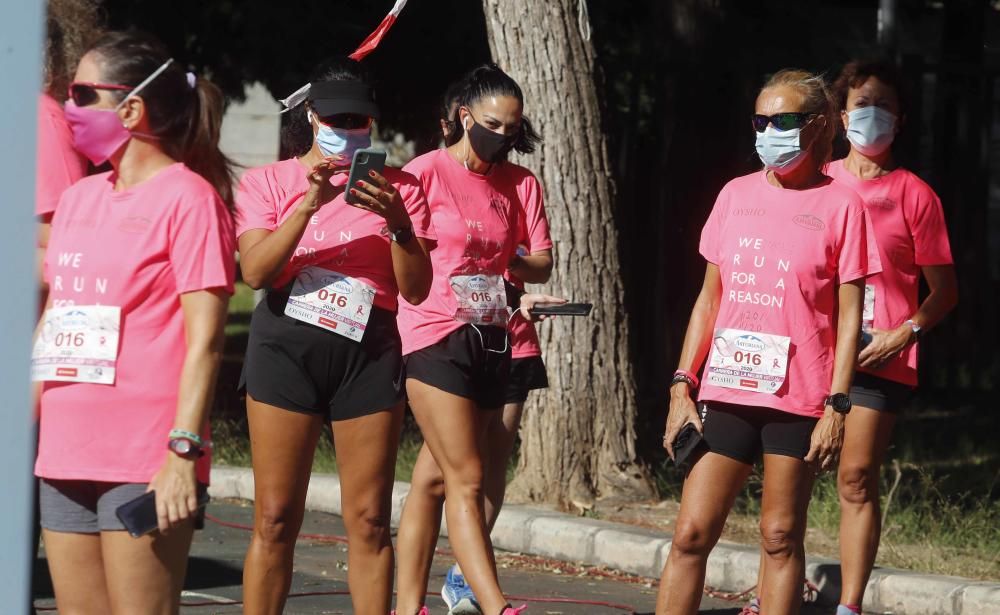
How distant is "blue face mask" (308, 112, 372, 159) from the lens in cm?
506

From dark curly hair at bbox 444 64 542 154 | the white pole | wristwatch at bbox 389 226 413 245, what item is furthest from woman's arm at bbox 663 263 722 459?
the white pole

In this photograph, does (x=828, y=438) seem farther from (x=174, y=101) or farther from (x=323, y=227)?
(x=174, y=101)

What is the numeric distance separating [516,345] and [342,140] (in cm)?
156

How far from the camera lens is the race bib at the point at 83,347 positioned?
3.71m

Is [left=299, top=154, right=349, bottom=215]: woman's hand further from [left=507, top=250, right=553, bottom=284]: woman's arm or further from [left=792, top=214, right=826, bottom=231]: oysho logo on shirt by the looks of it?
[left=792, top=214, right=826, bottom=231]: oysho logo on shirt

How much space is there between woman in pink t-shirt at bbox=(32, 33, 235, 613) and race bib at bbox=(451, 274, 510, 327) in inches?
80.3

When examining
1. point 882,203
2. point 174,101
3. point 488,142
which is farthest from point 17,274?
point 882,203

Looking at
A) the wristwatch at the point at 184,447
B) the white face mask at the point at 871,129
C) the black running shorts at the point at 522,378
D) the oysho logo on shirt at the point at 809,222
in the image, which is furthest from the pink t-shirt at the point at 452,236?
the wristwatch at the point at 184,447

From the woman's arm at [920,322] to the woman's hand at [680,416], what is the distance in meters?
1.04

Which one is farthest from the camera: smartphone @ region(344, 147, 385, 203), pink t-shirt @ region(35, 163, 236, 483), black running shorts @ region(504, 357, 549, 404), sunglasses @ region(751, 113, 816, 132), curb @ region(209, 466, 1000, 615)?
curb @ region(209, 466, 1000, 615)

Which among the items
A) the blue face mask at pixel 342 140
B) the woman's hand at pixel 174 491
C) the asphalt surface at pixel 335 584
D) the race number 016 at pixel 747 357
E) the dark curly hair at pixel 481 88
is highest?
the dark curly hair at pixel 481 88

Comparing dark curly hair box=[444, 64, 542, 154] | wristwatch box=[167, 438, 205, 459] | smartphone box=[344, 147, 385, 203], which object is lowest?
wristwatch box=[167, 438, 205, 459]

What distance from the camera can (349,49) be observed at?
1261cm

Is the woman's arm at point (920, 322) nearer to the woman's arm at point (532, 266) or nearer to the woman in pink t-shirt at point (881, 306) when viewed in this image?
the woman in pink t-shirt at point (881, 306)
